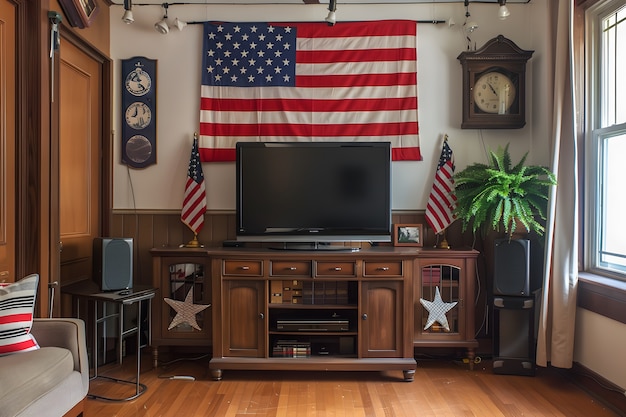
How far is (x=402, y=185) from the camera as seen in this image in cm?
398

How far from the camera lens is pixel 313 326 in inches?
136

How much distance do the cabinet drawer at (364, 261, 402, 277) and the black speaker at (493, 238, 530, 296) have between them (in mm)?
670

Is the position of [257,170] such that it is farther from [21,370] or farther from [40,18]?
[21,370]

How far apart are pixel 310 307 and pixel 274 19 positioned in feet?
7.48

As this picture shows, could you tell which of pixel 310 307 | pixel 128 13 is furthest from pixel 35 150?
pixel 310 307

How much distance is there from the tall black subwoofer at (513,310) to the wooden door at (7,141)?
3020 millimetres

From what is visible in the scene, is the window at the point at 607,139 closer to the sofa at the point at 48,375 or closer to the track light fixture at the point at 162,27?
the track light fixture at the point at 162,27

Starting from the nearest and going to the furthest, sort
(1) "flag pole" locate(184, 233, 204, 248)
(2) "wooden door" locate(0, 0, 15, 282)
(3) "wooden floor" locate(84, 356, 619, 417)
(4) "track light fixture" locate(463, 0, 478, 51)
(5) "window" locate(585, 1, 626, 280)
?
(2) "wooden door" locate(0, 0, 15, 282), (3) "wooden floor" locate(84, 356, 619, 417), (5) "window" locate(585, 1, 626, 280), (4) "track light fixture" locate(463, 0, 478, 51), (1) "flag pole" locate(184, 233, 204, 248)

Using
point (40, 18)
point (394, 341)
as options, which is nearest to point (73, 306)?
point (40, 18)

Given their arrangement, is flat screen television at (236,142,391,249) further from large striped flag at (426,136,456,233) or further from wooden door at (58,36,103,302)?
wooden door at (58,36,103,302)

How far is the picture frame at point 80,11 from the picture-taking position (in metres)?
3.22

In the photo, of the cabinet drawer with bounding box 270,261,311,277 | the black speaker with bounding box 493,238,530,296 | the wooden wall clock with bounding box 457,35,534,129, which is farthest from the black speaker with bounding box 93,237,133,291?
the wooden wall clock with bounding box 457,35,534,129

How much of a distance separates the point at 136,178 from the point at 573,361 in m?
3.44

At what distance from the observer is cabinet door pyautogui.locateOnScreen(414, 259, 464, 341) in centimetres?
355
